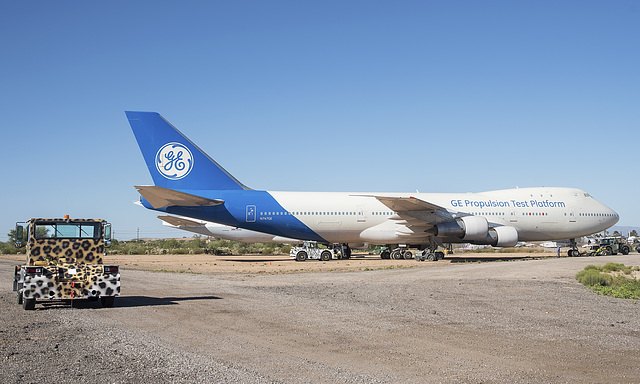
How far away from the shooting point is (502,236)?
35.0 meters

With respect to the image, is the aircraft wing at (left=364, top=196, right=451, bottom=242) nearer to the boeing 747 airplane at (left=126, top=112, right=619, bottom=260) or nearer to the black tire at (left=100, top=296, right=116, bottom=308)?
the boeing 747 airplane at (left=126, top=112, right=619, bottom=260)

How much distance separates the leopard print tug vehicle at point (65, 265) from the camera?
40.3 ft

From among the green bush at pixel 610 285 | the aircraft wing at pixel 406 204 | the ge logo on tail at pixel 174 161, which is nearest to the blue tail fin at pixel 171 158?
the ge logo on tail at pixel 174 161

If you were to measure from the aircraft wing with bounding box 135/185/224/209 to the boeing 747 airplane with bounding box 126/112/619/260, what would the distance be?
5 centimetres

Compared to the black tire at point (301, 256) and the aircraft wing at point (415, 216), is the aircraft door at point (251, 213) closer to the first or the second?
the black tire at point (301, 256)

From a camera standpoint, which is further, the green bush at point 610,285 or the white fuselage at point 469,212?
the white fuselage at point 469,212

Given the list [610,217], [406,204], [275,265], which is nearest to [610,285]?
[406,204]

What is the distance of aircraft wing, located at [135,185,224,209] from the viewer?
92.8ft

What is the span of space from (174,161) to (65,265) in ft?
65.3

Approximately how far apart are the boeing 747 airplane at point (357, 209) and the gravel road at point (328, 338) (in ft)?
54.0

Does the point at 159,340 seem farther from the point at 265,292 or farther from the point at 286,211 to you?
Answer: the point at 286,211

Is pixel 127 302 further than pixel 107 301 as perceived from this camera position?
Yes

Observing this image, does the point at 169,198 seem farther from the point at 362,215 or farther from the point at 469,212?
the point at 469,212

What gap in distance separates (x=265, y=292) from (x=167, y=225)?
109 feet
